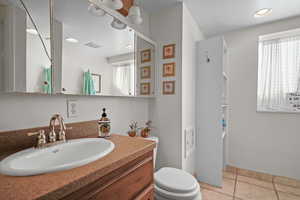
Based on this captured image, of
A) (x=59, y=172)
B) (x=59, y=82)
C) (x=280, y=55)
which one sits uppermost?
(x=280, y=55)

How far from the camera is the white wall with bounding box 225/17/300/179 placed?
1.93 metres

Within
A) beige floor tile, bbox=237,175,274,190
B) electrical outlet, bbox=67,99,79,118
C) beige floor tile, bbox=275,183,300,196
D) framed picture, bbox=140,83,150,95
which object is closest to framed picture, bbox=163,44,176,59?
framed picture, bbox=140,83,150,95

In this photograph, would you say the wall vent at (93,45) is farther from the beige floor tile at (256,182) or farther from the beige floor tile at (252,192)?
the beige floor tile at (256,182)

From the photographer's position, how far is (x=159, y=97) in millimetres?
1726

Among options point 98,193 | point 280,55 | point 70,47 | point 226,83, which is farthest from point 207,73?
point 98,193

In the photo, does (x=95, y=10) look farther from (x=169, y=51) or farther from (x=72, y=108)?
(x=169, y=51)

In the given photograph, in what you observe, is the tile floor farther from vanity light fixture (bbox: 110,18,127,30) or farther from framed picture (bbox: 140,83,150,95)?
vanity light fixture (bbox: 110,18,127,30)

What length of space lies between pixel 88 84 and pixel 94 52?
0.88 ft

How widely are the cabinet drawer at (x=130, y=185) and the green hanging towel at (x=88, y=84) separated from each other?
0.66 metres

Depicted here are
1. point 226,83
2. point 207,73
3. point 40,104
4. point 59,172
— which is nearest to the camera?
point 59,172

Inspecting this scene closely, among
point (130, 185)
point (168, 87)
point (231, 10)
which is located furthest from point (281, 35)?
point (130, 185)

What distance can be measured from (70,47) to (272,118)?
267 cm

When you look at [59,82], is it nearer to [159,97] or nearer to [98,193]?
[98,193]

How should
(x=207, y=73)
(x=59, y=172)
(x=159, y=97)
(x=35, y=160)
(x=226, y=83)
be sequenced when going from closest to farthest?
(x=59, y=172) → (x=35, y=160) → (x=159, y=97) → (x=207, y=73) → (x=226, y=83)
